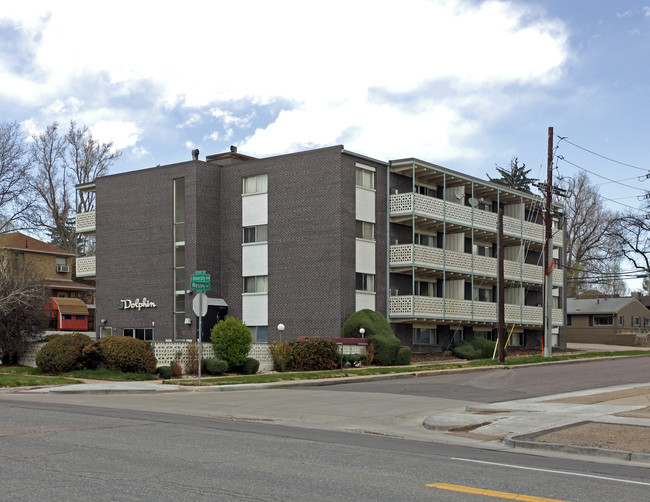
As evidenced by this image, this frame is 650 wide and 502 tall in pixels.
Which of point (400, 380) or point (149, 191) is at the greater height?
point (149, 191)

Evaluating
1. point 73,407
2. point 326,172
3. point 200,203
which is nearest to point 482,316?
point 326,172

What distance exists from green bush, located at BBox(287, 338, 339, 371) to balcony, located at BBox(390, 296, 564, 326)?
9.05 m

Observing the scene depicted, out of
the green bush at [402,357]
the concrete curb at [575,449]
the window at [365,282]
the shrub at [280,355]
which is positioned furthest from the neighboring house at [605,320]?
the concrete curb at [575,449]

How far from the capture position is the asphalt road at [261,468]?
8.26 meters

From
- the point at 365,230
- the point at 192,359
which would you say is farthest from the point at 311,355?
the point at 365,230

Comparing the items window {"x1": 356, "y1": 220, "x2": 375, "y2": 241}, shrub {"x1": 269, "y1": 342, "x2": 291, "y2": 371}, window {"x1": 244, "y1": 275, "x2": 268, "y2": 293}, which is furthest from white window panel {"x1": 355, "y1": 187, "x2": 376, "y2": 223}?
shrub {"x1": 269, "y1": 342, "x2": 291, "y2": 371}

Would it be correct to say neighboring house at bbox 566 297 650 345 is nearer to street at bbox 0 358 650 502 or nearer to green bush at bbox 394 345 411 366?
green bush at bbox 394 345 411 366

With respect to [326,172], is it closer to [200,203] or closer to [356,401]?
[200,203]

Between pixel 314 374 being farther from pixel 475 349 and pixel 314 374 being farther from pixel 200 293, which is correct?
pixel 475 349

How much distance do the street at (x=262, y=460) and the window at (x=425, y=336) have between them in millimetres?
24710

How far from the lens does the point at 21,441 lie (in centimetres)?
1177

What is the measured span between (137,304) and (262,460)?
35.7 metres

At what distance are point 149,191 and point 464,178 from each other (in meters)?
18.6

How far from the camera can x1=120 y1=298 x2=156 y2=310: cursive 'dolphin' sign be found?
44.1m
